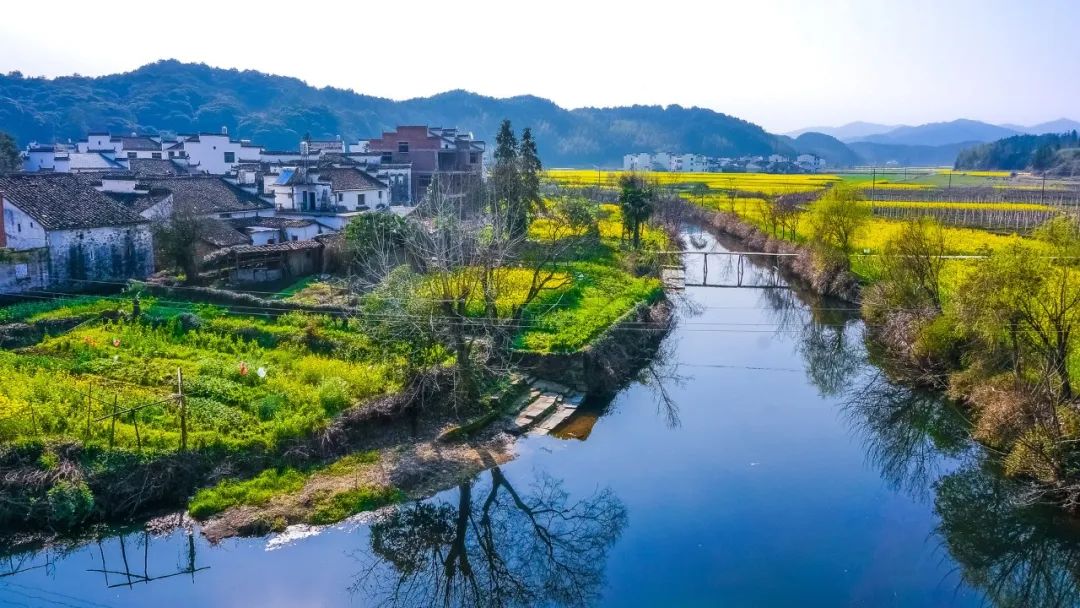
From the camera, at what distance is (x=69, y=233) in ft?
73.5

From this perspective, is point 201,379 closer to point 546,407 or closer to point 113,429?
point 113,429

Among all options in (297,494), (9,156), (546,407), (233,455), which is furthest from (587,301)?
(9,156)

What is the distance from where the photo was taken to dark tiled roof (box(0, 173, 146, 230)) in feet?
73.2

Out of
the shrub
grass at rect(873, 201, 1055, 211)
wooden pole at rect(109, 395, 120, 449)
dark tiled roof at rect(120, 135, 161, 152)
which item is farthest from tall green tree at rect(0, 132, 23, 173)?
grass at rect(873, 201, 1055, 211)

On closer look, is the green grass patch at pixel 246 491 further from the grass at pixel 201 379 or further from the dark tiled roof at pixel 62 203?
the dark tiled roof at pixel 62 203

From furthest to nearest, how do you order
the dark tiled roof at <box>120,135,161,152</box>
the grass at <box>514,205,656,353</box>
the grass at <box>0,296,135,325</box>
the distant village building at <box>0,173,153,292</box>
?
the dark tiled roof at <box>120,135,161,152</box> < the distant village building at <box>0,173,153,292</box> < the grass at <box>514,205,656,353</box> < the grass at <box>0,296,135,325</box>

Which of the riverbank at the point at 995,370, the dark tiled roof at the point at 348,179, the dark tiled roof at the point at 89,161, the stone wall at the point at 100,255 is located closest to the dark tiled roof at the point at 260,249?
the stone wall at the point at 100,255

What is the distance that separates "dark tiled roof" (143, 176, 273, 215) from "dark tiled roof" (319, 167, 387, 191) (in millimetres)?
3022

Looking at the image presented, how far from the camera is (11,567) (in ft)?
35.5

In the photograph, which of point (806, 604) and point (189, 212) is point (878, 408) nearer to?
point (806, 604)

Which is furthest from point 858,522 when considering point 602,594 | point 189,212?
point 189,212

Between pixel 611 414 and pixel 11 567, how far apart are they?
11.6m

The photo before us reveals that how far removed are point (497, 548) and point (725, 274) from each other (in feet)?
80.6

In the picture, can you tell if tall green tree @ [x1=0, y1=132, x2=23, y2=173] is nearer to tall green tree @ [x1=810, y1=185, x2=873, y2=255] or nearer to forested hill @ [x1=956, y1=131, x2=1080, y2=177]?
tall green tree @ [x1=810, y1=185, x2=873, y2=255]
